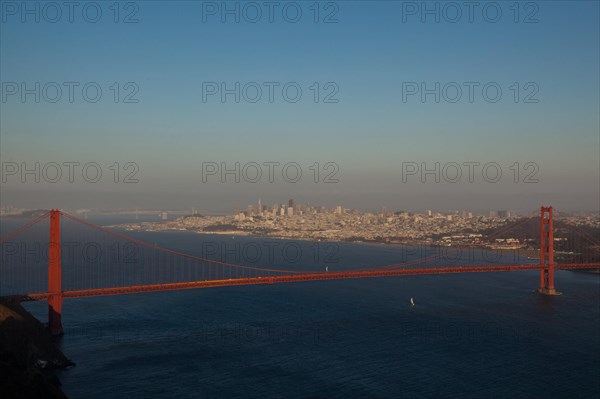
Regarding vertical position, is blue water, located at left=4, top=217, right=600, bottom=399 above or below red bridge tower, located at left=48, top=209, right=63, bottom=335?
below

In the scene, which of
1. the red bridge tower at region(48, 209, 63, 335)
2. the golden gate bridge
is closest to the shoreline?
the red bridge tower at region(48, 209, 63, 335)

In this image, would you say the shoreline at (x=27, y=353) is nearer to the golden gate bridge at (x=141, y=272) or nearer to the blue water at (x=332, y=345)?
the blue water at (x=332, y=345)

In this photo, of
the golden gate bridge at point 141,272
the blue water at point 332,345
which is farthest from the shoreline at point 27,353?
the golden gate bridge at point 141,272

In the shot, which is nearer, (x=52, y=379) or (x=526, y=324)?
(x=52, y=379)

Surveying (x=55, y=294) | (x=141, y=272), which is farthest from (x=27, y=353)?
(x=141, y=272)

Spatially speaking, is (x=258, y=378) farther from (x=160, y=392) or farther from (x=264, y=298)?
(x=264, y=298)

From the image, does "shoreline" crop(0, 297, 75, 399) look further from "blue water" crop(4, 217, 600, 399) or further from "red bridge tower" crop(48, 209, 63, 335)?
"red bridge tower" crop(48, 209, 63, 335)

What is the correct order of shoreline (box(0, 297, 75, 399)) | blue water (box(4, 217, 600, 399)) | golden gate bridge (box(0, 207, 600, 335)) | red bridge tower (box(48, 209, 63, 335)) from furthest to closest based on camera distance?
golden gate bridge (box(0, 207, 600, 335))
red bridge tower (box(48, 209, 63, 335))
blue water (box(4, 217, 600, 399))
shoreline (box(0, 297, 75, 399))

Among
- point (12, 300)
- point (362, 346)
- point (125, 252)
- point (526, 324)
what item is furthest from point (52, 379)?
point (125, 252)
